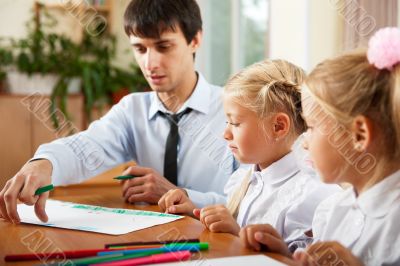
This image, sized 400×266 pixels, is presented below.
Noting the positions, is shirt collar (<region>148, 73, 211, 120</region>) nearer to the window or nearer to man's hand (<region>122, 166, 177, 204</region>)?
man's hand (<region>122, 166, 177, 204</region>)

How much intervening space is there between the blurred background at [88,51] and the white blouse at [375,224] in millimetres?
2495

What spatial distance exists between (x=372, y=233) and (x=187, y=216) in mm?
441

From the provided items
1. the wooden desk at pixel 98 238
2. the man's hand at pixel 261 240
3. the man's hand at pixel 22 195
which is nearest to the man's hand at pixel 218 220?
the wooden desk at pixel 98 238

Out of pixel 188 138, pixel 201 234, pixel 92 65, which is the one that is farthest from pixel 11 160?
pixel 201 234

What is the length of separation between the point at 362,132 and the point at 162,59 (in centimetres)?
98

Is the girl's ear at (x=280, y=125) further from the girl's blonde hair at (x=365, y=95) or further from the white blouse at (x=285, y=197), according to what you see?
the girl's blonde hair at (x=365, y=95)

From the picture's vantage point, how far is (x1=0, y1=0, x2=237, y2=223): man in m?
1.75

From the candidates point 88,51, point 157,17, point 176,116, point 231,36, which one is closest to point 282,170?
point 176,116

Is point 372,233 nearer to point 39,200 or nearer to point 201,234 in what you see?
point 201,234

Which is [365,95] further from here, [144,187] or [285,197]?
[144,187]

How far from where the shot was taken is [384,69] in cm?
93

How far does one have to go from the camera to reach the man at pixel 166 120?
1.75 metres

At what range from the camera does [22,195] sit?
3.79 ft

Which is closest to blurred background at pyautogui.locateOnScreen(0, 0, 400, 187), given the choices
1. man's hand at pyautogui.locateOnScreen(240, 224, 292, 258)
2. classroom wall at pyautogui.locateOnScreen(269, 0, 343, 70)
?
classroom wall at pyautogui.locateOnScreen(269, 0, 343, 70)
